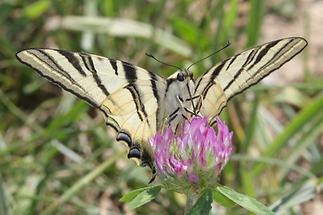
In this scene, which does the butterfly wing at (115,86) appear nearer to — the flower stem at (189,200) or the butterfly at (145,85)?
the butterfly at (145,85)

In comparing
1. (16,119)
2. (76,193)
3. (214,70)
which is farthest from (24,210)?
(214,70)

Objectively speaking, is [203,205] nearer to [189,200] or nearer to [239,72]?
[189,200]

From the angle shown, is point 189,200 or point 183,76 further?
point 183,76

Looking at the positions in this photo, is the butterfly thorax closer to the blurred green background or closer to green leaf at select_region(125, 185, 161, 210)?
green leaf at select_region(125, 185, 161, 210)

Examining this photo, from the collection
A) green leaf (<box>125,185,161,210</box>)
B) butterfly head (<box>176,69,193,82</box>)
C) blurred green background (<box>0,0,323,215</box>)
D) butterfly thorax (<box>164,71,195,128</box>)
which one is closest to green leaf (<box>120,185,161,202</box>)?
green leaf (<box>125,185,161,210</box>)

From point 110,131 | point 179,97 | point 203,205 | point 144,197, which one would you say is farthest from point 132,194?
point 110,131
